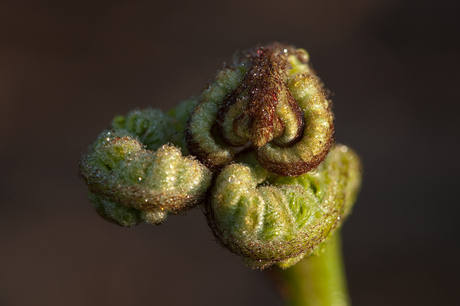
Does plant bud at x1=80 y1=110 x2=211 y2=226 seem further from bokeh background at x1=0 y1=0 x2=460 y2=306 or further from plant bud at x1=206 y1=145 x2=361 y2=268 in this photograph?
bokeh background at x1=0 y1=0 x2=460 y2=306

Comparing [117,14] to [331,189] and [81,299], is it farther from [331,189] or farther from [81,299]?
[331,189]

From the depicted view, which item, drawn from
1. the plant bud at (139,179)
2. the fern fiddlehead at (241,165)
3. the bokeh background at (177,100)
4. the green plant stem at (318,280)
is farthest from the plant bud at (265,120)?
the bokeh background at (177,100)

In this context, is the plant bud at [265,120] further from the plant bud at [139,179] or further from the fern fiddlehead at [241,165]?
the plant bud at [139,179]

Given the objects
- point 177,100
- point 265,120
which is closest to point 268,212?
point 265,120

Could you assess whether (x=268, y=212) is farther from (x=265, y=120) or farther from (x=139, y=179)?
(x=139, y=179)

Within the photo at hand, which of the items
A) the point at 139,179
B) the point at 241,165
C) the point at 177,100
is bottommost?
the point at 177,100

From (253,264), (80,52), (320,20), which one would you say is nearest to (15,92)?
(80,52)
